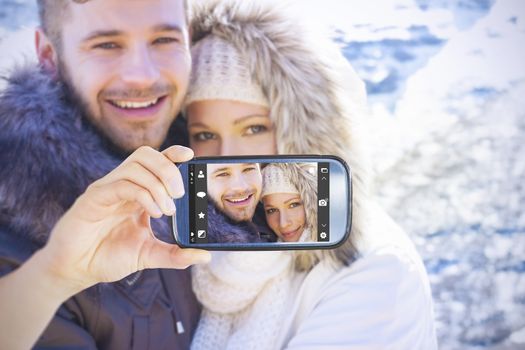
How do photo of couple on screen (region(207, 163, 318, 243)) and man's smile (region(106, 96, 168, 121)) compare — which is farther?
man's smile (region(106, 96, 168, 121))

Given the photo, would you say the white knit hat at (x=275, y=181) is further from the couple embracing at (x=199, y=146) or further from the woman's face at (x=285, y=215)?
the couple embracing at (x=199, y=146)

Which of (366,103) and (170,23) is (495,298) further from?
(170,23)

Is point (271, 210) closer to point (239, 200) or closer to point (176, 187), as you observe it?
point (239, 200)

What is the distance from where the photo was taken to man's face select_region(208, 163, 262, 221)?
1065 mm

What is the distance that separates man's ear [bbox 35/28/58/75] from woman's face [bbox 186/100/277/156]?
27 centimetres

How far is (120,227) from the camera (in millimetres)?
1021

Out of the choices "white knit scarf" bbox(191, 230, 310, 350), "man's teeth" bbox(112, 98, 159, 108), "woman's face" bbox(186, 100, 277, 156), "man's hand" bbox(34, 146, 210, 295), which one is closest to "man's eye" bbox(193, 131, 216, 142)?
"woman's face" bbox(186, 100, 277, 156)

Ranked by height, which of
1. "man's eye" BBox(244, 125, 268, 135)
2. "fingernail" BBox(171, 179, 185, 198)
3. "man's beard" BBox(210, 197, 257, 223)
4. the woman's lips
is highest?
"fingernail" BBox(171, 179, 185, 198)

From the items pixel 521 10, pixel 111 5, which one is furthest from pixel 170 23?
pixel 521 10

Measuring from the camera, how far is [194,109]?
4.33 ft

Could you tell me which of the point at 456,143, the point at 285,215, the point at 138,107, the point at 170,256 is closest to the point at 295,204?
the point at 285,215

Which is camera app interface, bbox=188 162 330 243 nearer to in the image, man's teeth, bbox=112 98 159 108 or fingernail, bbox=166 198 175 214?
fingernail, bbox=166 198 175 214

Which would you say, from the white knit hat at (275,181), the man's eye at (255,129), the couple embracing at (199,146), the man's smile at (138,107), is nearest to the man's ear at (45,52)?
the couple embracing at (199,146)

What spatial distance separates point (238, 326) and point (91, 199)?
1.55 ft
